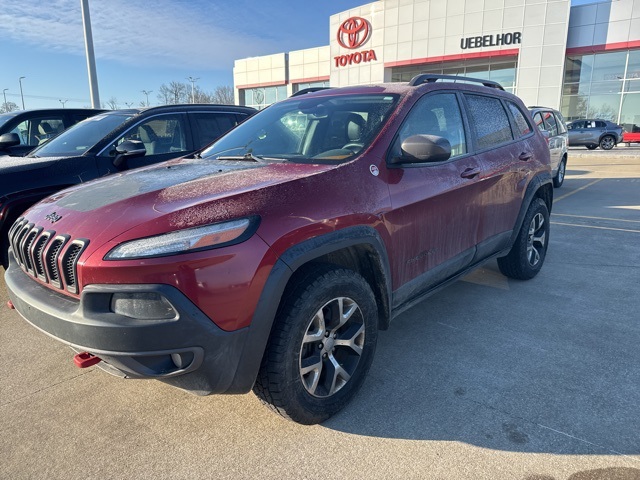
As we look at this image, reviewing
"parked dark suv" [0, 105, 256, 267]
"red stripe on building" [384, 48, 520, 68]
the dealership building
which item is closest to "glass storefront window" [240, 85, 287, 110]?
the dealership building

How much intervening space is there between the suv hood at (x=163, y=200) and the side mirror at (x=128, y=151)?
66.4 inches

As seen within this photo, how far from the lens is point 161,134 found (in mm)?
5422

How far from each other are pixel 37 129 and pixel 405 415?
7.65 metres

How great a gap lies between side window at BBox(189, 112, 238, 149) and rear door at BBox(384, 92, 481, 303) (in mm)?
3127

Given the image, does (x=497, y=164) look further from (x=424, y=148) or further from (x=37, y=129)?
(x=37, y=129)

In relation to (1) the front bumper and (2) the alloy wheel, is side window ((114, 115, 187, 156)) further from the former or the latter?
(2) the alloy wheel

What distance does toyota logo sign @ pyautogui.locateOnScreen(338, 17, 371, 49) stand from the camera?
32906 mm

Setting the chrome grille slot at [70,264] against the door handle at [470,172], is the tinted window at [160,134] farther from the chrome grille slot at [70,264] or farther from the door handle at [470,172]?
the door handle at [470,172]

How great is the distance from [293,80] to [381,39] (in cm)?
1066

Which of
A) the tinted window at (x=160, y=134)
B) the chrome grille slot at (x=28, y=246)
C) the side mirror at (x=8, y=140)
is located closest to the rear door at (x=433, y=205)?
the chrome grille slot at (x=28, y=246)

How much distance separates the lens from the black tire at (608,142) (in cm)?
2494

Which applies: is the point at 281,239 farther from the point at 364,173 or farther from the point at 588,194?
the point at 588,194

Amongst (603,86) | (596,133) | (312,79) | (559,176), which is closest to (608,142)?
(596,133)

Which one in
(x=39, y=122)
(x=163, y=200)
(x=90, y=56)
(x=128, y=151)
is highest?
(x=90, y=56)
